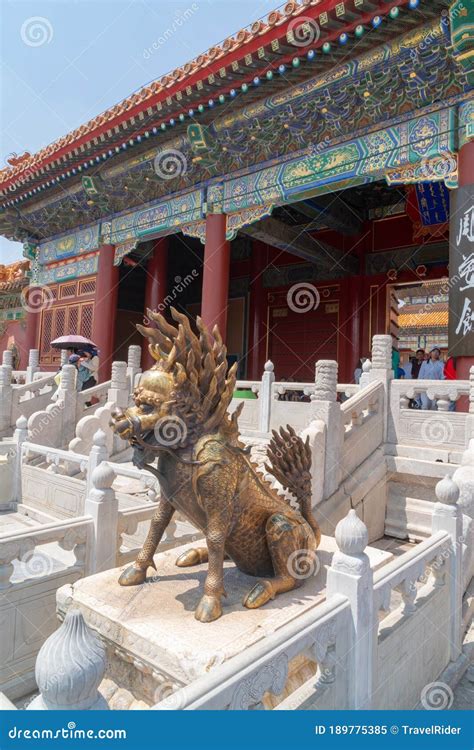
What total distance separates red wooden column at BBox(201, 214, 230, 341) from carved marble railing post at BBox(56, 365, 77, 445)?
282 cm

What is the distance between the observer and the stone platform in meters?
1.88

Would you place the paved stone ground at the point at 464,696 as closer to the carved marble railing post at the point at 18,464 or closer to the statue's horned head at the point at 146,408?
the statue's horned head at the point at 146,408

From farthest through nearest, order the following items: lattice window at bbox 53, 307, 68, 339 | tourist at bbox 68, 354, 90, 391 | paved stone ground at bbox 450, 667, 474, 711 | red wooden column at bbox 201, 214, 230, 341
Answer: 1. lattice window at bbox 53, 307, 68, 339
2. tourist at bbox 68, 354, 90, 391
3. red wooden column at bbox 201, 214, 230, 341
4. paved stone ground at bbox 450, 667, 474, 711

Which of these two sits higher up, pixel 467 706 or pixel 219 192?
pixel 219 192

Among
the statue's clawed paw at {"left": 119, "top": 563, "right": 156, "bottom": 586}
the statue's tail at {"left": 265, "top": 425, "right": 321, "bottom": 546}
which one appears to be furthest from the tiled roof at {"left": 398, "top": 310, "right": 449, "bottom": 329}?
the statue's clawed paw at {"left": 119, "top": 563, "right": 156, "bottom": 586}

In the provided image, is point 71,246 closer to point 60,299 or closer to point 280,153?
point 60,299

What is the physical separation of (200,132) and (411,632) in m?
8.53

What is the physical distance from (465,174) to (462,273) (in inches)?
52.5

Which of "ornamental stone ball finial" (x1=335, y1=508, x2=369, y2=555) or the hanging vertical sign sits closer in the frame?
"ornamental stone ball finial" (x1=335, y1=508, x2=369, y2=555)

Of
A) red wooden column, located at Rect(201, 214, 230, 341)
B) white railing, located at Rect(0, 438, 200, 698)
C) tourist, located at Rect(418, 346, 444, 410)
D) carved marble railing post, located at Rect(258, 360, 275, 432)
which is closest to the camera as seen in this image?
white railing, located at Rect(0, 438, 200, 698)

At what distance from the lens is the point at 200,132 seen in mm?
8516

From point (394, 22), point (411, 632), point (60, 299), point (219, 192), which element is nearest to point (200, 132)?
point (219, 192)

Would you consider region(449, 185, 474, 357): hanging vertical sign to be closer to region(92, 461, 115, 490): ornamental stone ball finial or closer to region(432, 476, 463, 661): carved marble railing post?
region(432, 476, 463, 661): carved marble railing post

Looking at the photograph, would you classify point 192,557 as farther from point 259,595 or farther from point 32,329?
point 32,329
